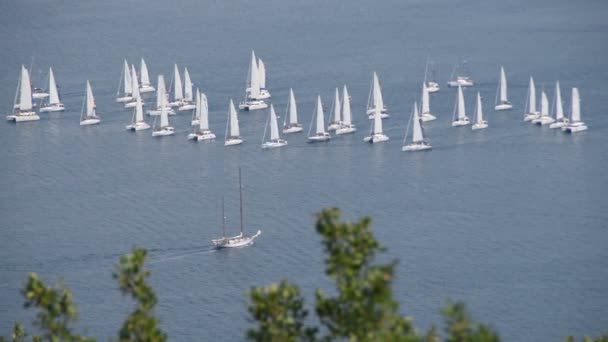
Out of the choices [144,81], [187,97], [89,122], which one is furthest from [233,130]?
[144,81]

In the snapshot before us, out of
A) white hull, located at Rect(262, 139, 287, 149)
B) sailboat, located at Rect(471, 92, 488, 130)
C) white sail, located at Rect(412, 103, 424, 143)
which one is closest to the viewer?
white sail, located at Rect(412, 103, 424, 143)

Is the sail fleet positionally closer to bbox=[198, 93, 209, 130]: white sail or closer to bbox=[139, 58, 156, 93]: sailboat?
bbox=[198, 93, 209, 130]: white sail

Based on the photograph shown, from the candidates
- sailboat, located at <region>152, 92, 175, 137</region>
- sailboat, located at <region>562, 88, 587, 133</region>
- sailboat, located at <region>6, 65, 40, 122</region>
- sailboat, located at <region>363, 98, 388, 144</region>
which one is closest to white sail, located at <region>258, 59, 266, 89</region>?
sailboat, located at <region>152, 92, 175, 137</region>

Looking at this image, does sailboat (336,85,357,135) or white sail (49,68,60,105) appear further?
white sail (49,68,60,105)

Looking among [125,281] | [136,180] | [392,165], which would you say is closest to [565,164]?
[392,165]

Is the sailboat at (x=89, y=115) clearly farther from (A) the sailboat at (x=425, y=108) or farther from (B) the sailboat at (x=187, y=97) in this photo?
(A) the sailboat at (x=425, y=108)

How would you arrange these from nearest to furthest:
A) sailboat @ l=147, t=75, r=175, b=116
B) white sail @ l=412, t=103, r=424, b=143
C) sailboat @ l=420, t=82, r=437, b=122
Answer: white sail @ l=412, t=103, r=424, b=143 → sailboat @ l=420, t=82, r=437, b=122 → sailboat @ l=147, t=75, r=175, b=116

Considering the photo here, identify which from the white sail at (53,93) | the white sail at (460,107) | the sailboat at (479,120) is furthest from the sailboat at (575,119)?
the white sail at (53,93)
